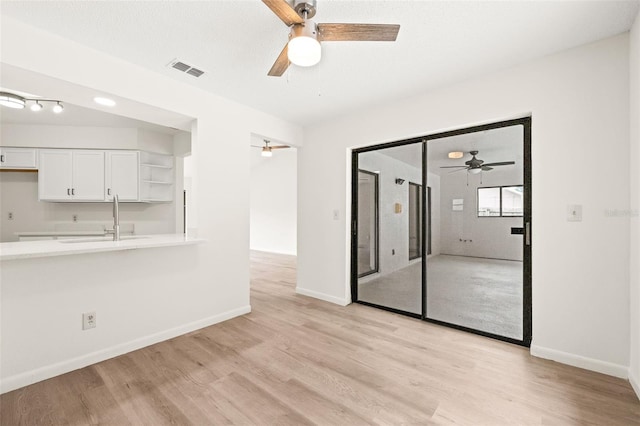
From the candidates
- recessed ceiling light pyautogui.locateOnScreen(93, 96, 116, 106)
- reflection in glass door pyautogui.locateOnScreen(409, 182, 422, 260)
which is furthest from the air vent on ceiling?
reflection in glass door pyautogui.locateOnScreen(409, 182, 422, 260)

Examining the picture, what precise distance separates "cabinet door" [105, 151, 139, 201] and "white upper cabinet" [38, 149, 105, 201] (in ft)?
0.36

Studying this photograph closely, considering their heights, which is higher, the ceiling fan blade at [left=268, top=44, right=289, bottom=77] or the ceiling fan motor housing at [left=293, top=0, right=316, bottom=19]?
the ceiling fan motor housing at [left=293, top=0, right=316, bottom=19]

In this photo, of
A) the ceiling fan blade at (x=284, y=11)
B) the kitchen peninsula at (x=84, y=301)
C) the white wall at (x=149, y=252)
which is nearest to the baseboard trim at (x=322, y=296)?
the white wall at (x=149, y=252)

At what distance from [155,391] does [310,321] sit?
1652 mm

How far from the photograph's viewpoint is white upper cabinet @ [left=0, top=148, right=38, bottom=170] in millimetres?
4363

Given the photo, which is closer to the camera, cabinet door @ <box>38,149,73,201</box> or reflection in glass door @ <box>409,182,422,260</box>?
reflection in glass door @ <box>409,182,422,260</box>


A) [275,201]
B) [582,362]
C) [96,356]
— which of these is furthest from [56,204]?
[582,362]

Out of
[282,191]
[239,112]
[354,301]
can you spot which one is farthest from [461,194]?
[282,191]

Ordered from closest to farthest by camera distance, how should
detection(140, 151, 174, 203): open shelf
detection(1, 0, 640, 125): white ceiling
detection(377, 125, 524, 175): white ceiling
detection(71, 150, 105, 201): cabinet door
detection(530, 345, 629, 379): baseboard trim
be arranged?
1. detection(1, 0, 640, 125): white ceiling
2. detection(530, 345, 629, 379): baseboard trim
3. detection(377, 125, 524, 175): white ceiling
4. detection(71, 150, 105, 201): cabinet door
5. detection(140, 151, 174, 203): open shelf

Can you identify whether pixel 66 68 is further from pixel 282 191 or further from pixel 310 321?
pixel 282 191

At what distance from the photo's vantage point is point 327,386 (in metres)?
1.97

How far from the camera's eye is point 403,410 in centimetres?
172

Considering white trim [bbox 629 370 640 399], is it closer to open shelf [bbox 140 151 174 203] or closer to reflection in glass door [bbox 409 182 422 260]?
reflection in glass door [bbox 409 182 422 260]

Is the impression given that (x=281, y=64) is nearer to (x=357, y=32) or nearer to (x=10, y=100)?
(x=357, y=32)
